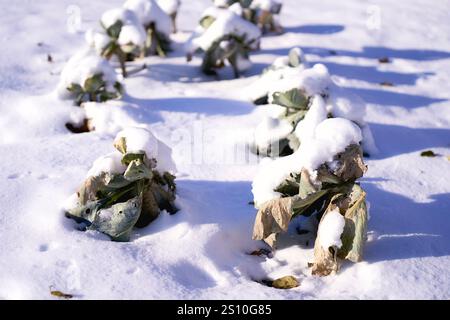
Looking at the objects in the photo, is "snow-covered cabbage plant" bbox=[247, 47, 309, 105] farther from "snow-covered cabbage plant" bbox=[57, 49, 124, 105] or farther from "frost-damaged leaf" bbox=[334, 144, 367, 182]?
"frost-damaged leaf" bbox=[334, 144, 367, 182]

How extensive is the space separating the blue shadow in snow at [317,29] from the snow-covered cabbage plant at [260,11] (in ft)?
0.63

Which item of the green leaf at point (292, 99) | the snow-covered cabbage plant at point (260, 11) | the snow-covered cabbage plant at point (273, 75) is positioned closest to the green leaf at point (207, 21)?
the snow-covered cabbage plant at point (260, 11)

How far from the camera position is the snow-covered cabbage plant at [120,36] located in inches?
181

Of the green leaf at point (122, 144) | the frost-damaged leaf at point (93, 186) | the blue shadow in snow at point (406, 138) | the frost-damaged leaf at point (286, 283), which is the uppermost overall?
the green leaf at point (122, 144)

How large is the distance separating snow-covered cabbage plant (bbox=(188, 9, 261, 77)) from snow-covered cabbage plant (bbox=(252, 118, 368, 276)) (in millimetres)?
2227

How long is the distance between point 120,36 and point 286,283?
289 cm

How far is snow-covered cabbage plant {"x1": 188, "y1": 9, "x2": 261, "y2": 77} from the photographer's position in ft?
15.2

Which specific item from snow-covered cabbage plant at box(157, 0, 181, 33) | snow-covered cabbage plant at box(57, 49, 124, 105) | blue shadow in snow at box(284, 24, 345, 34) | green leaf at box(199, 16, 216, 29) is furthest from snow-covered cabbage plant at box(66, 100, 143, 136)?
blue shadow in snow at box(284, 24, 345, 34)

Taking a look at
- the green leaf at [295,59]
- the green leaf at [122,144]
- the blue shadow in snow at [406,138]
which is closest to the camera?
the green leaf at [122,144]

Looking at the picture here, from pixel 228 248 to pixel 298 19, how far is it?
4181 millimetres

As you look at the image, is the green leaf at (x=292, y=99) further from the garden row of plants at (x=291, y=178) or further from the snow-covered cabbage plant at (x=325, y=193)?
the snow-covered cabbage plant at (x=325, y=193)

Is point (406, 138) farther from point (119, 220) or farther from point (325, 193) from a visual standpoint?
point (119, 220)

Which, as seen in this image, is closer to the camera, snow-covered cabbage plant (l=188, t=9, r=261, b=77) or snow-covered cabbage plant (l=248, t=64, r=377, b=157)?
snow-covered cabbage plant (l=248, t=64, r=377, b=157)

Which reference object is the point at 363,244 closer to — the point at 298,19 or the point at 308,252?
the point at 308,252
